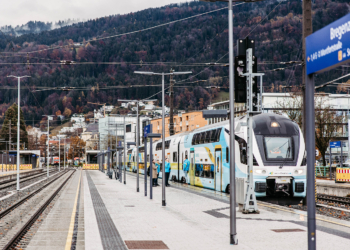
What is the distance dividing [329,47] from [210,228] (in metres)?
7.20

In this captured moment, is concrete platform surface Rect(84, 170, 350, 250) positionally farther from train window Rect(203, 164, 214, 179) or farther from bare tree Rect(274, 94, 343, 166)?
bare tree Rect(274, 94, 343, 166)

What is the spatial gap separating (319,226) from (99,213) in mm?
6955

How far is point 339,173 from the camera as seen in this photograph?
30.8 meters

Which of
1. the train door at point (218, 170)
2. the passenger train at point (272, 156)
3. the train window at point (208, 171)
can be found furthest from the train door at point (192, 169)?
the passenger train at point (272, 156)

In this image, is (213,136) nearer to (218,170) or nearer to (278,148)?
(218,170)

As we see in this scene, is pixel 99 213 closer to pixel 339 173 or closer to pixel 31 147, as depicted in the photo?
pixel 339 173

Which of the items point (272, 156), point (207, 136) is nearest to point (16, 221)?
point (272, 156)

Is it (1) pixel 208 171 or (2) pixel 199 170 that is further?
(2) pixel 199 170

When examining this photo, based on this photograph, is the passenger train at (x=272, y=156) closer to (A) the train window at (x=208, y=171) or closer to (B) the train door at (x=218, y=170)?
(B) the train door at (x=218, y=170)

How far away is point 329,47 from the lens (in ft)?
18.8

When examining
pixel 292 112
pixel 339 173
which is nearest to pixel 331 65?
pixel 339 173

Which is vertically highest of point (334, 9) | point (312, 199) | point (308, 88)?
point (334, 9)

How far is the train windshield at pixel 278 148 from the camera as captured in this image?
62.4 ft

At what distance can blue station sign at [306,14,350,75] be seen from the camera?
542 cm
